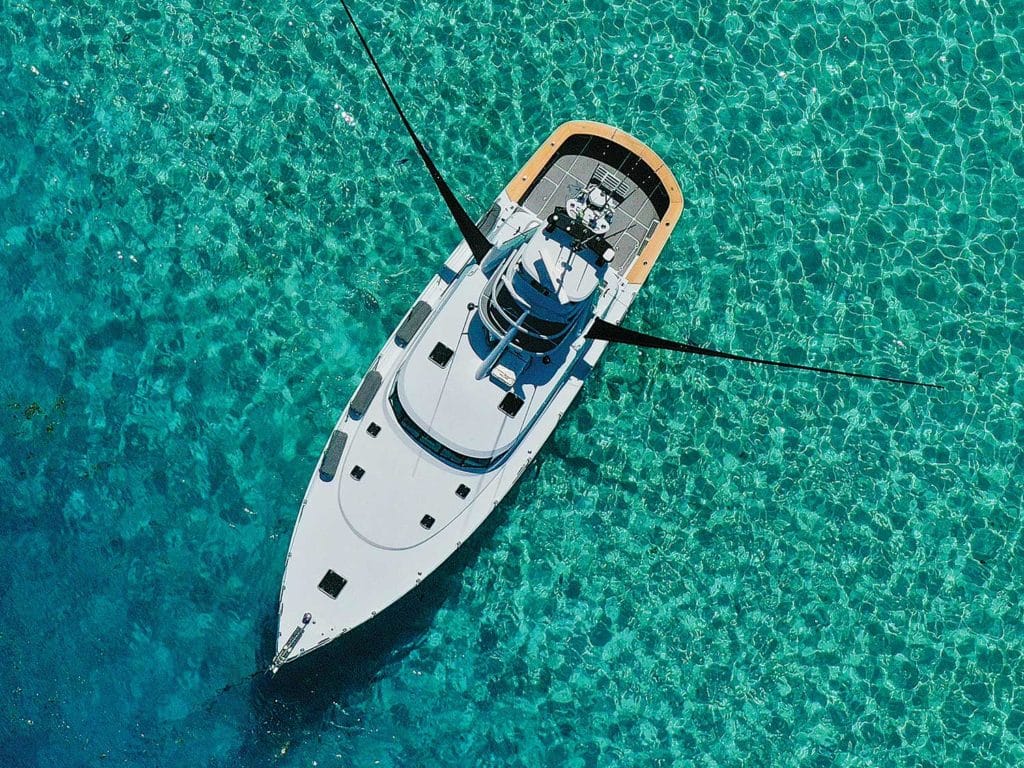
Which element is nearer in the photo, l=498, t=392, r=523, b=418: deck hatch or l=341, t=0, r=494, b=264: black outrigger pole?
l=341, t=0, r=494, b=264: black outrigger pole

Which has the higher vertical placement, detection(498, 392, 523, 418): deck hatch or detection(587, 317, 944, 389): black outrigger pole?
detection(587, 317, 944, 389): black outrigger pole

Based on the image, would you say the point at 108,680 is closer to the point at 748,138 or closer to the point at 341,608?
the point at 341,608

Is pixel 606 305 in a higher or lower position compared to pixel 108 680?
higher

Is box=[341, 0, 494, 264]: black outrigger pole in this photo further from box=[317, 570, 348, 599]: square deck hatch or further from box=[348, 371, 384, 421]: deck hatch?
box=[317, 570, 348, 599]: square deck hatch

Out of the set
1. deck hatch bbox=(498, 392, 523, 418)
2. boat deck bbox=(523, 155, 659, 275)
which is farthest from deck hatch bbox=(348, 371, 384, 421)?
boat deck bbox=(523, 155, 659, 275)

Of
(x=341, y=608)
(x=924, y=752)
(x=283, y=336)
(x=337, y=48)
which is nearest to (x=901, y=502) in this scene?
(x=924, y=752)

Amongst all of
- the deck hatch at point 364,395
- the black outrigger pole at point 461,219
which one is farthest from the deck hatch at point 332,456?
the black outrigger pole at point 461,219
